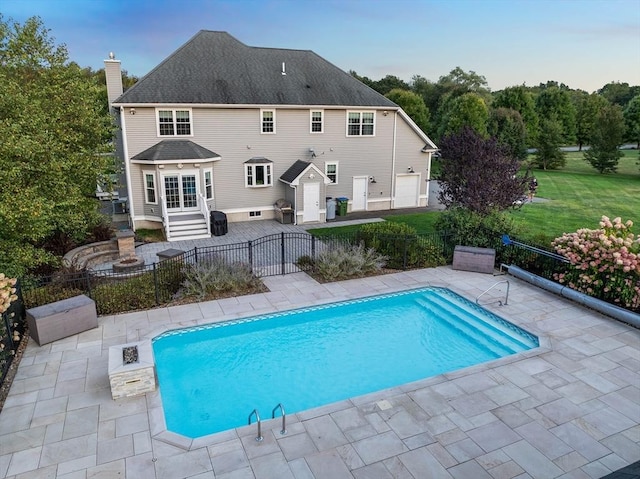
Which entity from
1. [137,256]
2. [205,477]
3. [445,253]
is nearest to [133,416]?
[205,477]

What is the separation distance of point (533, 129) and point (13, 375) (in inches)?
2179

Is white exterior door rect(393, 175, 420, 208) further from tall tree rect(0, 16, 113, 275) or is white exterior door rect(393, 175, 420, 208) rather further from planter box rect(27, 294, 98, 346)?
planter box rect(27, 294, 98, 346)

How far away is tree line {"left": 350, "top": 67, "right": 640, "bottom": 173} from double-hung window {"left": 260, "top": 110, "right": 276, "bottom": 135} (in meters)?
14.7

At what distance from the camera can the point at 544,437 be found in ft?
22.7

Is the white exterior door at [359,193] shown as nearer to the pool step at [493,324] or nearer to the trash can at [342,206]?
the trash can at [342,206]

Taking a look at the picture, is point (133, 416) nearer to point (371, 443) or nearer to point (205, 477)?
point (205, 477)

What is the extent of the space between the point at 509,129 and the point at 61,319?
1759 inches

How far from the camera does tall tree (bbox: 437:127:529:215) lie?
1483 centimetres

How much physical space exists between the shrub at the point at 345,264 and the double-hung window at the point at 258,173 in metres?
8.72

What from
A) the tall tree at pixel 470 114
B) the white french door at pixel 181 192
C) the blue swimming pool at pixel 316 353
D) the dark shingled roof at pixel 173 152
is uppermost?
the tall tree at pixel 470 114

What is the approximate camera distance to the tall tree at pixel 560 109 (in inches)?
2194

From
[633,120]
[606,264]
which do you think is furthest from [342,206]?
[633,120]

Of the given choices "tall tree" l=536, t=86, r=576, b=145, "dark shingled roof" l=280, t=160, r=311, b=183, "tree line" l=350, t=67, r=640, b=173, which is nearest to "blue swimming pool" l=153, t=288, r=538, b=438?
"dark shingled roof" l=280, t=160, r=311, b=183

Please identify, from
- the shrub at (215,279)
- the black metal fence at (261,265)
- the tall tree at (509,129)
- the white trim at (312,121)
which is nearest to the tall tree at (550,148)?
the tall tree at (509,129)
